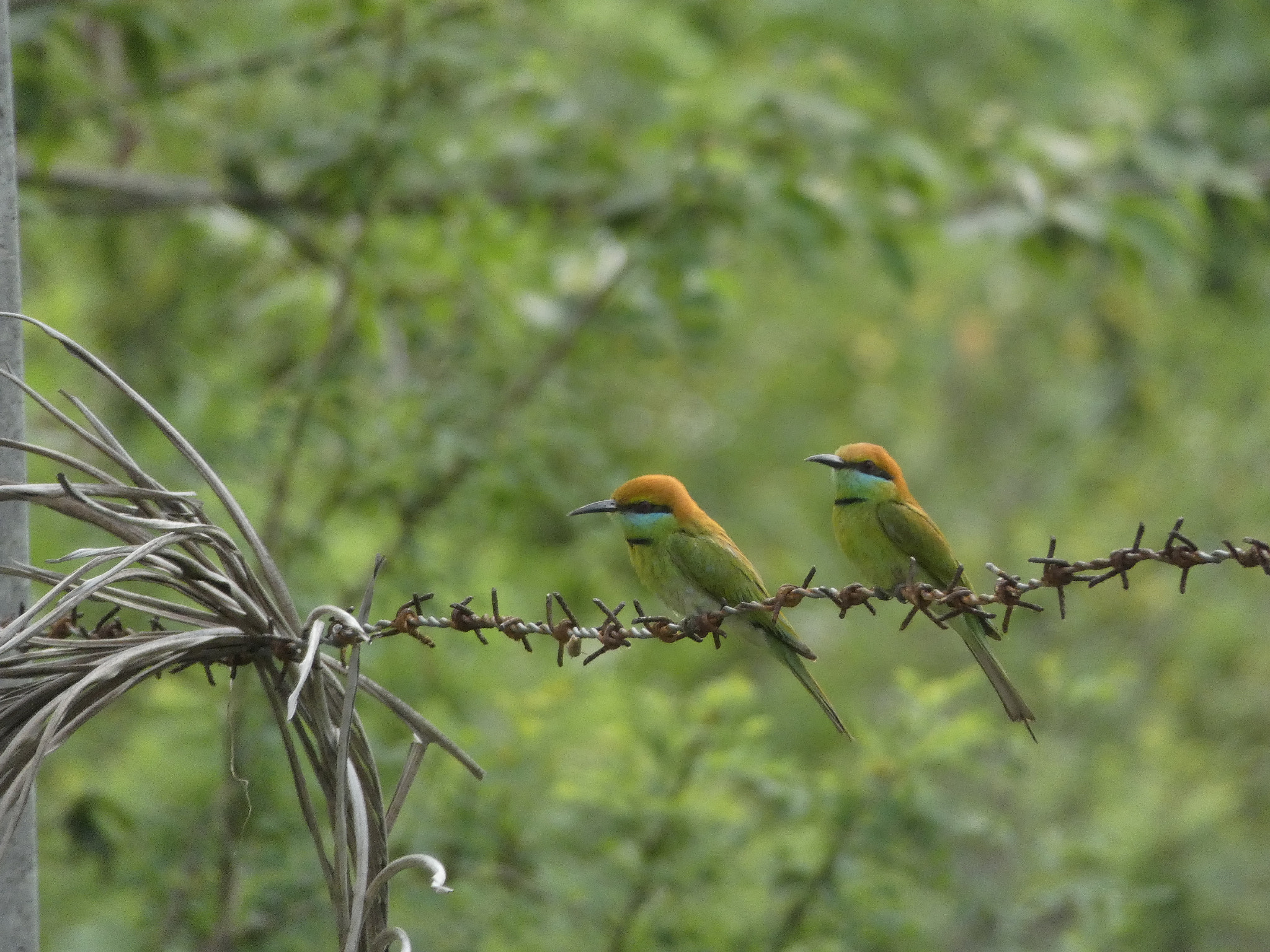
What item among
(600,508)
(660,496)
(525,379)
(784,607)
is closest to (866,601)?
(784,607)

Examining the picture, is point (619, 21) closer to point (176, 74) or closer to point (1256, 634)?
point (176, 74)

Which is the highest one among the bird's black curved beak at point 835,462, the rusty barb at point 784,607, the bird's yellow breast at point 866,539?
the bird's black curved beak at point 835,462

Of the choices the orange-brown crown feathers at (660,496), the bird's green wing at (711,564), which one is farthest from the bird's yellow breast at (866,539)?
the orange-brown crown feathers at (660,496)

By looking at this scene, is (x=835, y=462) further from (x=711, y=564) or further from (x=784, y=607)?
(x=784, y=607)

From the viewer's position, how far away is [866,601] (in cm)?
212

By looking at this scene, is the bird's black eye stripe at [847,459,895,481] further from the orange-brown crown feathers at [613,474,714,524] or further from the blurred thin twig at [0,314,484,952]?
the blurred thin twig at [0,314,484,952]

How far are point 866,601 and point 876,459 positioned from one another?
0.92 metres

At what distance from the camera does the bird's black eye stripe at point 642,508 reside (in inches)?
118

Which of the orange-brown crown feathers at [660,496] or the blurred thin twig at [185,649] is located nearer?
the blurred thin twig at [185,649]

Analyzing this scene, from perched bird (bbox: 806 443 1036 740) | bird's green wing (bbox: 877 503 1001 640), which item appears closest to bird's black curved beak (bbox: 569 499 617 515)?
perched bird (bbox: 806 443 1036 740)

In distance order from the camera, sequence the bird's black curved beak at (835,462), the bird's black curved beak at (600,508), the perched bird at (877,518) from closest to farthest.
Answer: the bird's black curved beak at (600,508) → the bird's black curved beak at (835,462) → the perched bird at (877,518)

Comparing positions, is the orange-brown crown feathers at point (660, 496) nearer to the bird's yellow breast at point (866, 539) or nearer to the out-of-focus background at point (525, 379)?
the bird's yellow breast at point (866, 539)

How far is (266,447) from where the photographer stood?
14.6 ft

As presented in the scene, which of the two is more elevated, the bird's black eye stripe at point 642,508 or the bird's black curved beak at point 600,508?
the bird's black eye stripe at point 642,508
